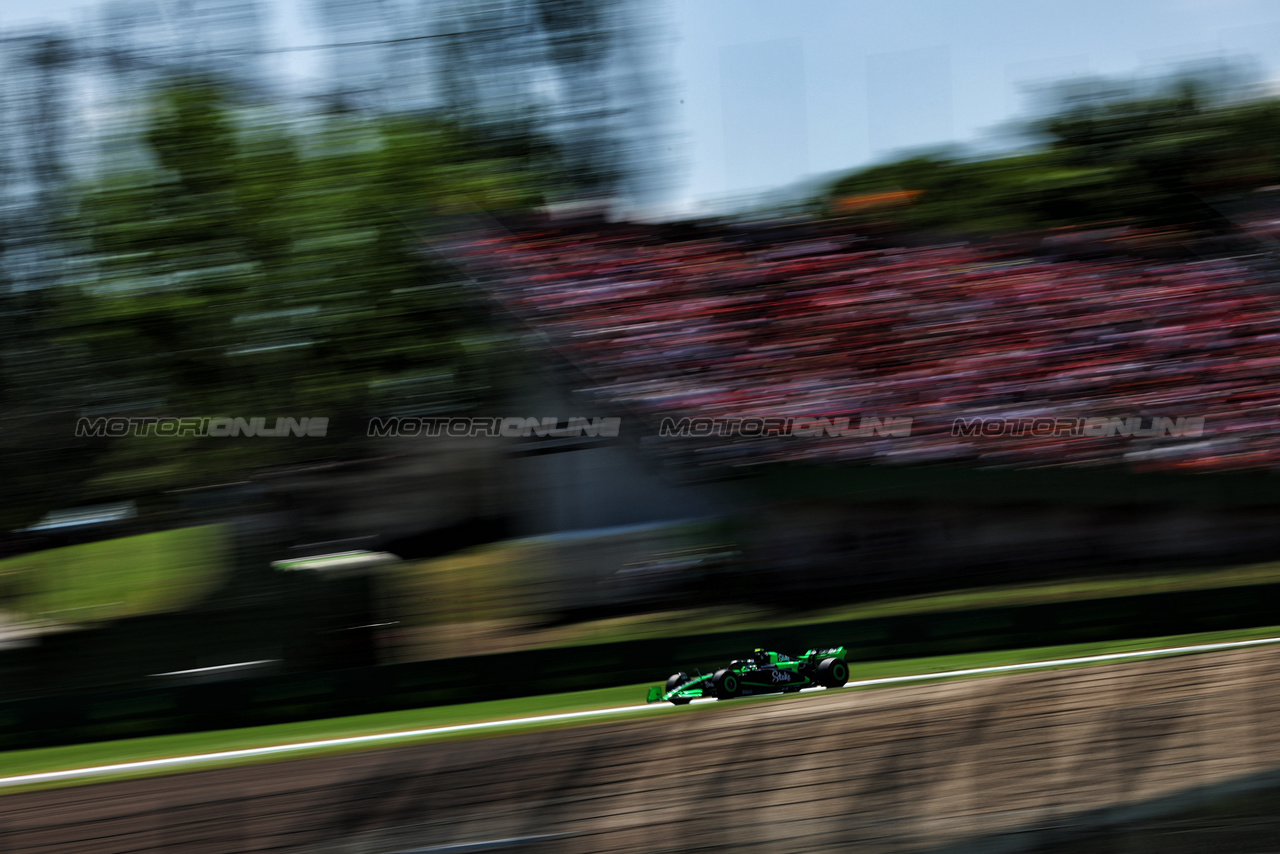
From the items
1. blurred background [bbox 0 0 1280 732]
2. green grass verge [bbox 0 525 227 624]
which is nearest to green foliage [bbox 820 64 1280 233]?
blurred background [bbox 0 0 1280 732]

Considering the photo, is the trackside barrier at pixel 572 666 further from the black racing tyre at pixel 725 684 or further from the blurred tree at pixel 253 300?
the blurred tree at pixel 253 300

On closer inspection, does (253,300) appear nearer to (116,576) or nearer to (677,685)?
(116,576)

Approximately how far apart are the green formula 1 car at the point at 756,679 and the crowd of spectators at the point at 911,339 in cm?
199

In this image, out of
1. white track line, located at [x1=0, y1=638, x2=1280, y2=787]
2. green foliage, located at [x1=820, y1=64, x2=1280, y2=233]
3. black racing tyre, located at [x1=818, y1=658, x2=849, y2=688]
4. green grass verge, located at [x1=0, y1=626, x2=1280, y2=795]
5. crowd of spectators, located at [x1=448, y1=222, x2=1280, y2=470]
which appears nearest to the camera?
white track line, located at [x1=0, y1=638, x2=1280, y2=787]

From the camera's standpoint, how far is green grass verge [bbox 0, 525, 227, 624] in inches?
219

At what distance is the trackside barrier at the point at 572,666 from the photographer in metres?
3.91

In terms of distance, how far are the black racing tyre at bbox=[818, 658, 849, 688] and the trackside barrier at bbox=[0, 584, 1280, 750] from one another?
0.14 meters

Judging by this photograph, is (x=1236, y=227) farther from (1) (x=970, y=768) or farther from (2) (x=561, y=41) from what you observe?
(1) (x=970, y=768)

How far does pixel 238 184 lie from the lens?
625 centimetres

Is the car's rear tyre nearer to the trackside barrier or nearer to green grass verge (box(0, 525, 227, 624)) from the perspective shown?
the trackside barrier

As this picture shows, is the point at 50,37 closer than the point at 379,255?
No

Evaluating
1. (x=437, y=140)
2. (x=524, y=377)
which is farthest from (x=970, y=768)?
(x=437, y=140)

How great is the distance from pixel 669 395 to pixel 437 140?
2392 millimetres

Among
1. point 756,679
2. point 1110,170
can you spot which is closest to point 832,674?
point 756,679
